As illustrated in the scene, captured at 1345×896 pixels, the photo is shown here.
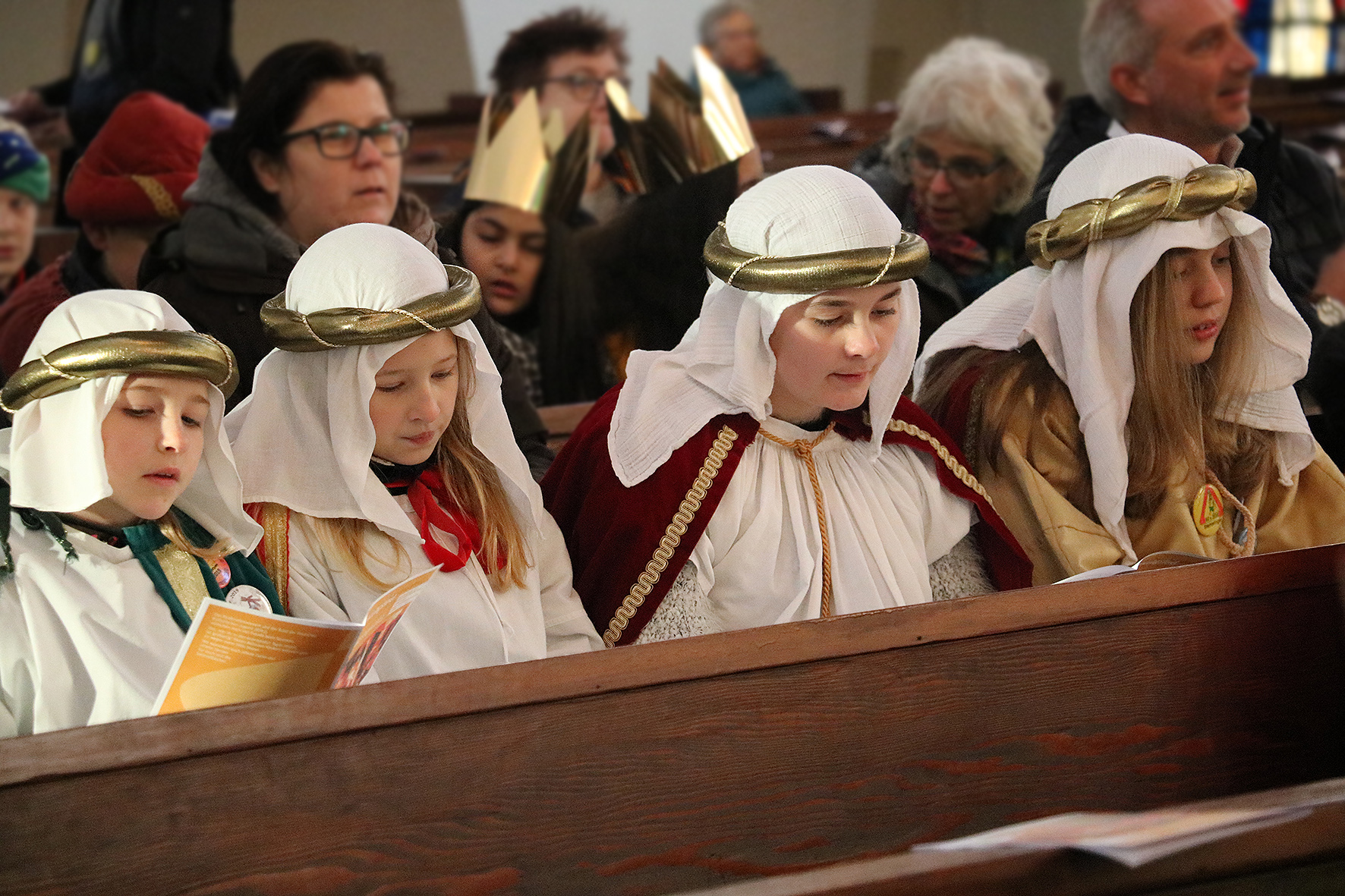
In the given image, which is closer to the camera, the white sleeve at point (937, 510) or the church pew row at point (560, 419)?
the white sleeve at point (937, 510)

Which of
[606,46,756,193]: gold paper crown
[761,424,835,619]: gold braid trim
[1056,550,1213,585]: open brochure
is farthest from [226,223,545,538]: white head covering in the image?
[606,46,756,193]: gold paper crown

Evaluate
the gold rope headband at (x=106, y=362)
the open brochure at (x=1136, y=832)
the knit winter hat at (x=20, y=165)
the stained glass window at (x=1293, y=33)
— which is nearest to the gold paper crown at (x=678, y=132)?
the knit winter hat at (x=20, y=165)

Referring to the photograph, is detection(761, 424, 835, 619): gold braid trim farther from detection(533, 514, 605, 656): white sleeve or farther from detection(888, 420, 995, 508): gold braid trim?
detection(533, 514, 605, 656): white sleeve

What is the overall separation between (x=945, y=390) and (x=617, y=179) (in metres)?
1.72

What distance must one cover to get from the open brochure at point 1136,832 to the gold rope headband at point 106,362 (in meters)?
1.25

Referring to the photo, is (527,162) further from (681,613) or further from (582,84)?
(681,613)

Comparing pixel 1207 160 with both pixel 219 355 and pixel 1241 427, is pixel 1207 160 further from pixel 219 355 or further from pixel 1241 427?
pixel 219 355

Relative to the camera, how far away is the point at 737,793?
214 centimetres

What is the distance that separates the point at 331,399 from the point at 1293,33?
36.7ft

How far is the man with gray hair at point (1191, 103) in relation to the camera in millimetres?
3861

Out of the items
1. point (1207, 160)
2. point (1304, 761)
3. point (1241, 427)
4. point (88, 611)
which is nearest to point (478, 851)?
point (88, 611)

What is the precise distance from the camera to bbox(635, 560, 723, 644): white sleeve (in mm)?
2637

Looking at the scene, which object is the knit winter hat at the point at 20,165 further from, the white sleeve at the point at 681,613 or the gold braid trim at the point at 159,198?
the white sleeve at the point at 681,613

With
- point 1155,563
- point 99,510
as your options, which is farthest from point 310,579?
point 1155,563
